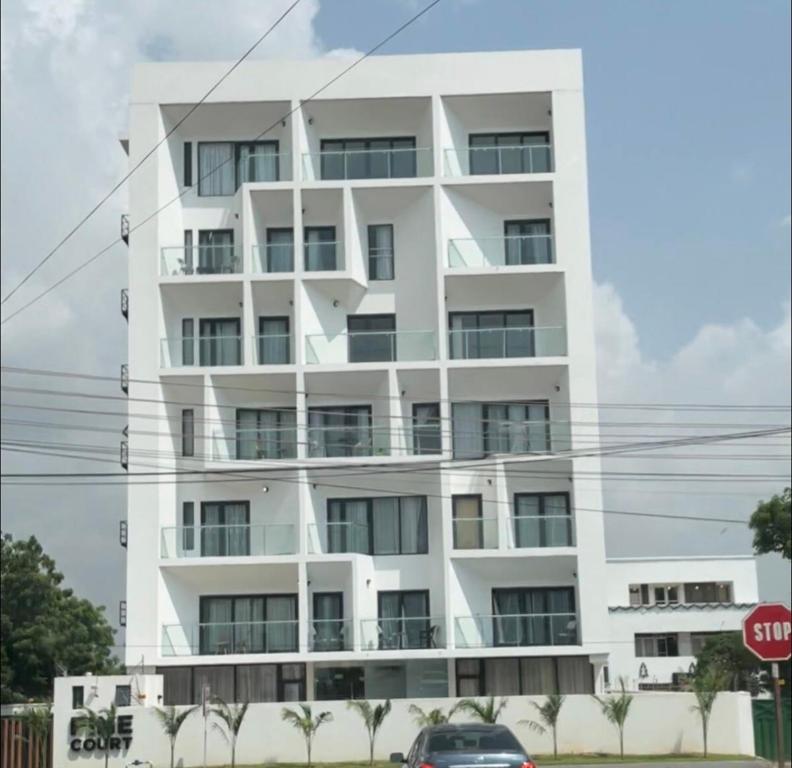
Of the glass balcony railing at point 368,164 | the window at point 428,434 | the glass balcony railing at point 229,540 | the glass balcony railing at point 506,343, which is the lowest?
the glass balcony railing at point 229,540

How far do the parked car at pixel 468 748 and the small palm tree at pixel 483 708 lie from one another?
70.4 feet

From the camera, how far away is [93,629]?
8794cm

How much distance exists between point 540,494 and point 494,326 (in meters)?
6.23

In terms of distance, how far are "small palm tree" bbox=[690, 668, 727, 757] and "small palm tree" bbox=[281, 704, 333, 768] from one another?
37.5 feet

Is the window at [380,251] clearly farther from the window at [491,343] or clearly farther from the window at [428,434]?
the window at [428,434]

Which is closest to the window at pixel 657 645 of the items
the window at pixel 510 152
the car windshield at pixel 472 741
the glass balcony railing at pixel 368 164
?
the window at pixel 510 152

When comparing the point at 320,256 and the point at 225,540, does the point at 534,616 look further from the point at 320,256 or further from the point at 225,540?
the point at 320,256

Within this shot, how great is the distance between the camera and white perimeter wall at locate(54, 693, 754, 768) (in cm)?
4684

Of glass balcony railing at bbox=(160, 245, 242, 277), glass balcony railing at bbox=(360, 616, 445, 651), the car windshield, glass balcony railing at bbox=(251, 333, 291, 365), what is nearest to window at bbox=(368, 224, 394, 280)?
glass balcony railing at bbox=(251, 333, 291, 365)

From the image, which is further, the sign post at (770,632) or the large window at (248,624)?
the large window at (248,624)

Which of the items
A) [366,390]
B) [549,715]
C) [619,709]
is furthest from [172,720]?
[619,709]

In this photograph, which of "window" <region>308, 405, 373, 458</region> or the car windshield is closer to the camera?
the car windshield

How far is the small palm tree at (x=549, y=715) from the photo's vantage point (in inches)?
1845

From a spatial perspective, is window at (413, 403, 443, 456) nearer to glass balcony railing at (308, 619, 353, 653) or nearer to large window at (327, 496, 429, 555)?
large window at (327, 496, 429, 555)
